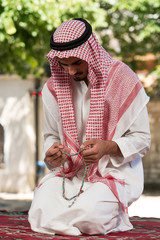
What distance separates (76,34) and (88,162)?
0.97 metres

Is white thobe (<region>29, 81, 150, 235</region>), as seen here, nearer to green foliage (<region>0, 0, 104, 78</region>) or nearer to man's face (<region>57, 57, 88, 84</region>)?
man's face (<region>57, 57, 88, 84</region>)

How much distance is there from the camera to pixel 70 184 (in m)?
4.63

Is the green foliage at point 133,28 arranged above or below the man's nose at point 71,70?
below

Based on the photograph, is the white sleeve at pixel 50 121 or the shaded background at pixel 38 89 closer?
the white sleeve at pixel 50 121

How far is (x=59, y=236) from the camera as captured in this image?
4.21 meters

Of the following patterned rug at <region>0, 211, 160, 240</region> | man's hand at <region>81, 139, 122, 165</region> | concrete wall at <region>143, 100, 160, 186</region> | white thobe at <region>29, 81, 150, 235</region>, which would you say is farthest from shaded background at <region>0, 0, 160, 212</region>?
man's hand at <region>81, 139, 122, 165</region>

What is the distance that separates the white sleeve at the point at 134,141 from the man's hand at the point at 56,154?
388mm

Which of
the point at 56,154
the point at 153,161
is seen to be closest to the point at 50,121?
→ the point at 56,154

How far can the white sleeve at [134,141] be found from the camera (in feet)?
14.8

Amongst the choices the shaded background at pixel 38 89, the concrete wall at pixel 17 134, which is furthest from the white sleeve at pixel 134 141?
the concrete wall at pixel 17 134

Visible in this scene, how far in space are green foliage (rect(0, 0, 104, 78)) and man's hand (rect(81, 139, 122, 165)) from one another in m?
7.25

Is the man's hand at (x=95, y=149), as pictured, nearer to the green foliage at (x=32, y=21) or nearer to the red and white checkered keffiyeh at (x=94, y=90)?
the red and white checkered keffiyeh at (x=94, y=90)

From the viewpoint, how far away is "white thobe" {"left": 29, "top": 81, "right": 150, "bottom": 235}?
428 centimetres

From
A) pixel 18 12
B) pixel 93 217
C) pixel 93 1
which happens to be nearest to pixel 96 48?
pixel 93 217
